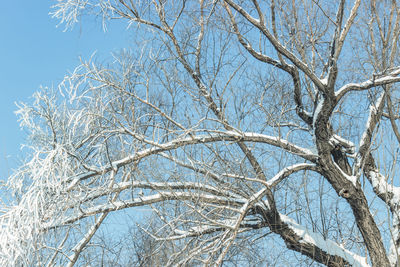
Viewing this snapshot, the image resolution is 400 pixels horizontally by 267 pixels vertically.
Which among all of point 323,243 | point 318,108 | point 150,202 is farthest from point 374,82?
point 150,202

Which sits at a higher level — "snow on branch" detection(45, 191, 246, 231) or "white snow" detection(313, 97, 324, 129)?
"white snow" detection(313, 97, 324, 129)

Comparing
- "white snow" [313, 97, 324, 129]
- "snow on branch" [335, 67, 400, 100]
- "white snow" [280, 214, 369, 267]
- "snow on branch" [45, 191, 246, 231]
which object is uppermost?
"snow on branch" [335, 67, 400, 100]

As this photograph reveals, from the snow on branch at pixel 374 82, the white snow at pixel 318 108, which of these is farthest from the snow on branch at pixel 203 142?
the snow on branch at pixel 374 82

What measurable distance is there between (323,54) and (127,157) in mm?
4488

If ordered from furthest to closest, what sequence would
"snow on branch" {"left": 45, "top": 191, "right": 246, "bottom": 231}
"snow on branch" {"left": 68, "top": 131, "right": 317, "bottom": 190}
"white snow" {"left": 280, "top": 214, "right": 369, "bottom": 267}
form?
"white snow" {"left": 280, "top": 214, "right": 369, "bottom": 267} < "snow on branch" {"left": 68, "top": 131, "right": 317, "bottom": 190} < "snow on branch" {"left": 45, "top": 191, "right": 246, "bottom": 231}

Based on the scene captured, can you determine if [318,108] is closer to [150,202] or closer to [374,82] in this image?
[374,82]

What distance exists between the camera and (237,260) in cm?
833

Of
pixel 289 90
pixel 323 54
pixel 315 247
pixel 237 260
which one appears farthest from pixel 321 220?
pixel 323 54

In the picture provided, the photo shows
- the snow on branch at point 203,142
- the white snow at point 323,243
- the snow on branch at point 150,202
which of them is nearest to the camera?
the snow on branch at point 150,202

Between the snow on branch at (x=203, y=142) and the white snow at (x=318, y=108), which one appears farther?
the white snow at (x=318, y=108)

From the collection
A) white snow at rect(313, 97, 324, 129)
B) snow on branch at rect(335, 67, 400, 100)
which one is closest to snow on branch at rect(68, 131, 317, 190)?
white snow at rect(313, 97, 324, 129)

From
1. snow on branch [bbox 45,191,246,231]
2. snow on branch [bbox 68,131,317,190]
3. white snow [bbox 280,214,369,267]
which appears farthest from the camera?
white snow [bbox 280,214,369,267]

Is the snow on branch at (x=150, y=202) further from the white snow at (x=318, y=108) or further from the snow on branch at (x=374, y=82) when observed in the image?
the snow on branch at (x=374, y=82)

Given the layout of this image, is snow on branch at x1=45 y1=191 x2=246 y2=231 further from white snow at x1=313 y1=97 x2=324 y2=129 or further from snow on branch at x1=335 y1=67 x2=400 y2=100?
snow on branch at x1=335 y1=67 x2=400 y2=100
